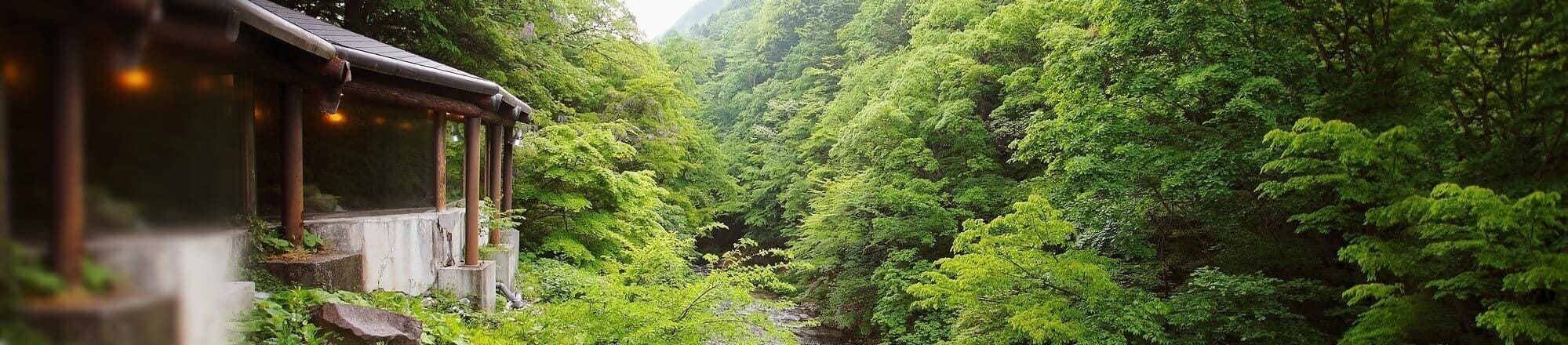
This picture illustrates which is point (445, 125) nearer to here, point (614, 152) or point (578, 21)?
point (614, 152)

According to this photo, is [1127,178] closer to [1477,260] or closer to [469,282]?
[1477,260]

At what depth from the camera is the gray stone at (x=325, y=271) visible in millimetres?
5363

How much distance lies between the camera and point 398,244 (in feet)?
22.9

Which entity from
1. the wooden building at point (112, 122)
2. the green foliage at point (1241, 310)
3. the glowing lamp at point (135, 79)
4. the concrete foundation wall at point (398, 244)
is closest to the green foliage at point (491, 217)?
the concrete foundation wall at point (398, 244)

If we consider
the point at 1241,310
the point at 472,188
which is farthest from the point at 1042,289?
the point at 472,188

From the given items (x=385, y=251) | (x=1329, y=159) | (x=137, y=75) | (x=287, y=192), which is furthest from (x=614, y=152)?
(x=137, y=75)

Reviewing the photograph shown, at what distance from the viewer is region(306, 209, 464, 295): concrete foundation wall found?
20.5 feet

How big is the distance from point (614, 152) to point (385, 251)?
272 inches

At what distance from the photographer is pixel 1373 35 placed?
729 cm

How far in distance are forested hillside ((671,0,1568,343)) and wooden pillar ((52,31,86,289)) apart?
21.4ft

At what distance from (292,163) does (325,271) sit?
0.85m

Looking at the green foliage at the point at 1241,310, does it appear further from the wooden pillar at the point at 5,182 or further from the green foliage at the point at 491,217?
the wooden pillar at the point at 5,182

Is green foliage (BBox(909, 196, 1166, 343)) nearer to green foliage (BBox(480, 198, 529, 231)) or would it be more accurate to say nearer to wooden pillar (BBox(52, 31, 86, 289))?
green foliage (BBox(480, 198, 529, 231))

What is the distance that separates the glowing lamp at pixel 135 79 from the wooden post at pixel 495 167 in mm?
10247
